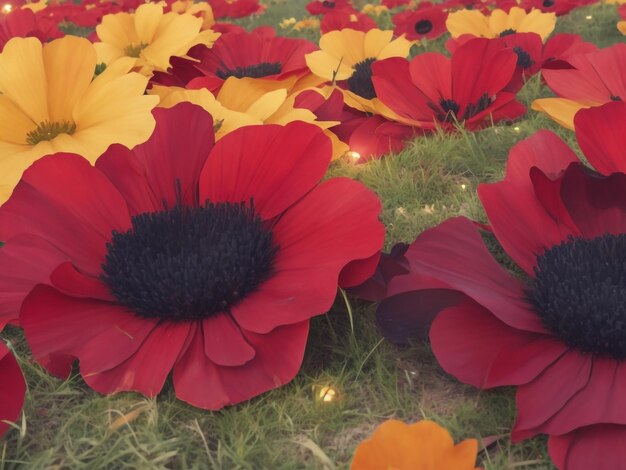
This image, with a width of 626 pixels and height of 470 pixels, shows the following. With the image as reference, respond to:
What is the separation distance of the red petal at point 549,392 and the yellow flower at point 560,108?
491 mm

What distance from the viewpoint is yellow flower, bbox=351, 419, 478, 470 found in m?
0.59

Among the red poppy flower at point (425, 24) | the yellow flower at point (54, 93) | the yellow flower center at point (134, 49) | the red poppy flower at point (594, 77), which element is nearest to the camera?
the yellow flower at point (54, 93)

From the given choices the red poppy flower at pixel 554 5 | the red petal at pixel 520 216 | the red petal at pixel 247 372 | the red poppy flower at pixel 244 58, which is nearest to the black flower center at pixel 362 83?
the red poppy flower at pixel 244 58

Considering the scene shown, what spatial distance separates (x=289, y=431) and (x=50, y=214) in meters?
0.38

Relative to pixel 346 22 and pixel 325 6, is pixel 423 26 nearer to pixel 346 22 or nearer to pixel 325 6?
pixel 346 22

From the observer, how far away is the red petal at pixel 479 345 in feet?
2.49

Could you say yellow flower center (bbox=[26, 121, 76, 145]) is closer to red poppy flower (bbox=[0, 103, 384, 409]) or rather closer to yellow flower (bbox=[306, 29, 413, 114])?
red poppy flower (bbox=[0, 103, 384, 409])

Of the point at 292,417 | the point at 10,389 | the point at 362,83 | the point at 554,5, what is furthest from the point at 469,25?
the point at 10,389

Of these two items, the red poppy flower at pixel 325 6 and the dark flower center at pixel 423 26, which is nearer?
the dark flower center at pixel 423 26

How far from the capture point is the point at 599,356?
760 millimetres

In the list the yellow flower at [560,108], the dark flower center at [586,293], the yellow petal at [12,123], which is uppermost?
the yellow petal at [12,123]

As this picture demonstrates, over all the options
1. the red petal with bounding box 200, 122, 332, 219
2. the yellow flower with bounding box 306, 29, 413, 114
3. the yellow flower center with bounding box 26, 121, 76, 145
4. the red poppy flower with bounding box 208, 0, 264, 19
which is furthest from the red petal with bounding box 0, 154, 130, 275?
the red poppy flower with bounding box 208, 0, 264, 19

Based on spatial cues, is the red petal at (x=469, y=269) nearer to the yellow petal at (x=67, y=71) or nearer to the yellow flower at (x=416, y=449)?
the yellow flower at (x=416, y=449)

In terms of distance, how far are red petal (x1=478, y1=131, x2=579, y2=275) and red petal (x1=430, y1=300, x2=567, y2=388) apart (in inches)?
Result: 5.0
